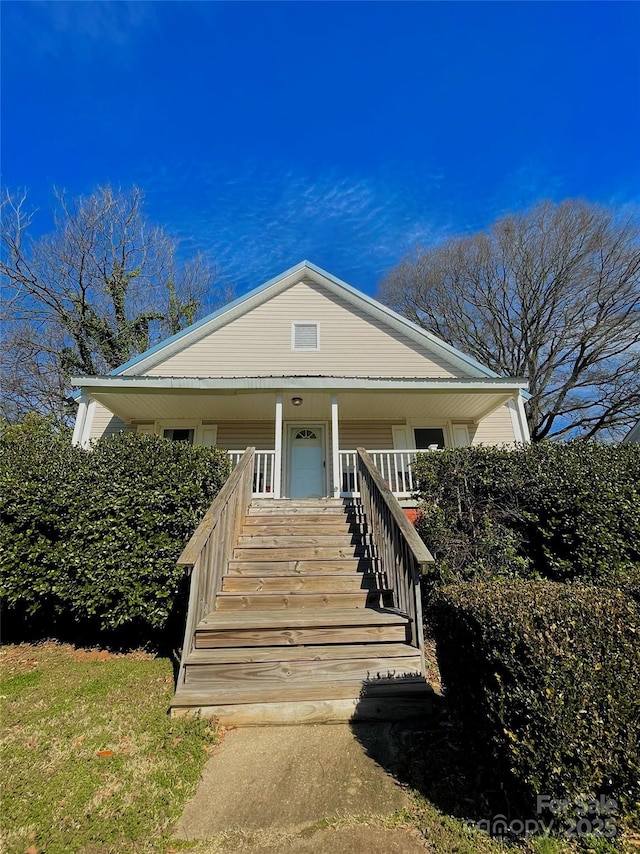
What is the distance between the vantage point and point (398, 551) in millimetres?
4039

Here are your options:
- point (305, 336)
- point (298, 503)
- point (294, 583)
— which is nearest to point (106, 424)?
point (305, 336)

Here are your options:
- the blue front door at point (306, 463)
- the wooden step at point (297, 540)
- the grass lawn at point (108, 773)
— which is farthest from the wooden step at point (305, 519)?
the blue front door at point (306, 463)

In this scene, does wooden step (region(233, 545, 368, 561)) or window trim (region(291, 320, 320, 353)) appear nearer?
wooden step (region(233, 545, 368, 561))

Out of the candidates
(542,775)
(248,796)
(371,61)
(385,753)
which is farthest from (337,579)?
(371,61)

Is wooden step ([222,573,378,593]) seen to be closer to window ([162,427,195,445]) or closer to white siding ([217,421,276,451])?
white siding ([217,421,276,451])

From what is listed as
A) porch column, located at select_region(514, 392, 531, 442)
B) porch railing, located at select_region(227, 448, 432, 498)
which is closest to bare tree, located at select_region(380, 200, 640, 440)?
porch column, located at select_region(514, 392, 531, 442)

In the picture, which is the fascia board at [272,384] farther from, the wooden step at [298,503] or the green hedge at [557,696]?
the green hedge at [557,696]

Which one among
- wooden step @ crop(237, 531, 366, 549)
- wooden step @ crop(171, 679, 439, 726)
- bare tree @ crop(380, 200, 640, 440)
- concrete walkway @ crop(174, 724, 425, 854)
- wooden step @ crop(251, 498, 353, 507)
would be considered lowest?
concrete walkway @ crop(174, 724, 425, 854)

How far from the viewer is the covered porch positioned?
827 centimetres

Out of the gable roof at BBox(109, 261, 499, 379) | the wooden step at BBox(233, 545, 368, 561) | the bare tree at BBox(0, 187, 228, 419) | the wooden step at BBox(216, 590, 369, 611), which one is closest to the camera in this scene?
the wooden step at BBox(216, 590, 369, 611)

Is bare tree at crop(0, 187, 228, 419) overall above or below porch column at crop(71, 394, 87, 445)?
above

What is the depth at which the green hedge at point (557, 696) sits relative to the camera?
1855mm

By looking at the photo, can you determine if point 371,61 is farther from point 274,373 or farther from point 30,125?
point 30,125

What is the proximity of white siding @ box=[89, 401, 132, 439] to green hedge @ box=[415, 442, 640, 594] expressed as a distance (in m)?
8.29
